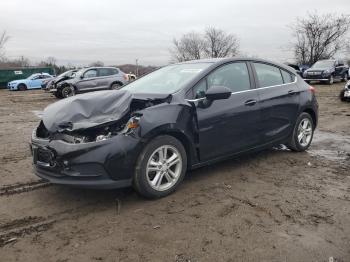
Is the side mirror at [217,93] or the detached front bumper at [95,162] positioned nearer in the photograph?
the detached front bumper at [95,162]

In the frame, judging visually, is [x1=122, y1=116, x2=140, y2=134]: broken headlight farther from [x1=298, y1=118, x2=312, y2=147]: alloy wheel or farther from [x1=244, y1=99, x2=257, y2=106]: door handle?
[x1=298, y1=118, x2=312, y2=147]: alloy wheel

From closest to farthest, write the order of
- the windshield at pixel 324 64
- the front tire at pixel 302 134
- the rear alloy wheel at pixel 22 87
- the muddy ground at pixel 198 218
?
the muddy ground at pixel 198 218
the front tire at pixel 302 134
the windshield at pixel 324 64
the rear alloy wheel at pixel 22 87

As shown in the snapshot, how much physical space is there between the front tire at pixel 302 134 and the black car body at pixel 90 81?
13086 millimetres

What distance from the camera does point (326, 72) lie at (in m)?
24.3

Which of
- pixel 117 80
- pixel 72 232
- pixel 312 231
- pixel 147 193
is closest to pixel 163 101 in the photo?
pixel 147 193

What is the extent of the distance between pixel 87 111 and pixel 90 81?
48.9 ft

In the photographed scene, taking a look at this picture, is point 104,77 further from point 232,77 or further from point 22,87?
point 22,87

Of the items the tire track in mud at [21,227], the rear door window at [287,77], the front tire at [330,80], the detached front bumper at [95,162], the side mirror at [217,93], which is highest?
the rear door window at [287,77]

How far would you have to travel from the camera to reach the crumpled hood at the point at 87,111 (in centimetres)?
427

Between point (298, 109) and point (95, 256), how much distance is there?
4.26 meters

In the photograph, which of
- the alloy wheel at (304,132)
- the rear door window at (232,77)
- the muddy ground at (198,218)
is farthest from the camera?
the alloy wheel at (304,132)

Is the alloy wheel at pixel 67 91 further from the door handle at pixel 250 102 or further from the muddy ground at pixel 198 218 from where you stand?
the door handle at pixel 250 102

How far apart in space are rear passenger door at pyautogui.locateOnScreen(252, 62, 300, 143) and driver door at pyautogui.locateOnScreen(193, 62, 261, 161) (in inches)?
7.6

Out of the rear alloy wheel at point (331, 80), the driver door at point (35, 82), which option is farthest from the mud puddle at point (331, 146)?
the driver door at point (35, 82)
